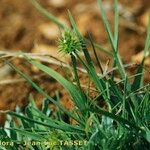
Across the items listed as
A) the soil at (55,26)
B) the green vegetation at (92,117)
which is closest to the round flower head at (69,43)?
the green vegetation at (92,117)

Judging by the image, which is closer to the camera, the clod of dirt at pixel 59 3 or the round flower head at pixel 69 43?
the round flower head at pixel 69 43

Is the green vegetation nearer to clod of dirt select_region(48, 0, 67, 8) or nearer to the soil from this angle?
the soil

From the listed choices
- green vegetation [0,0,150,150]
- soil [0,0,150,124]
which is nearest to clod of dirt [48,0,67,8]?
soil [0,0,150,124]

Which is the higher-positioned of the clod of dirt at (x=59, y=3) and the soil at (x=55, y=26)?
the clod of dirt at (x=59, y=3)

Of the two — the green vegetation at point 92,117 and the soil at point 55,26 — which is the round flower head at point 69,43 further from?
the soil at point 55,26

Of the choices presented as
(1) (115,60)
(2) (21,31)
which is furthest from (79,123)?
(2) (21,31)

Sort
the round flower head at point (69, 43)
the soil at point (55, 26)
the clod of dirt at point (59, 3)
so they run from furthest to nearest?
1. the clod of dirt at point (59, 3)
2. the soil at point (55, 26)
3. the round flower head at point (69, 43)

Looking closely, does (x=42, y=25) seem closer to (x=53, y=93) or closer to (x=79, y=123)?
(x=53, y=93)

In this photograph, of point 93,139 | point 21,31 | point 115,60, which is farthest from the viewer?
point 21,31
